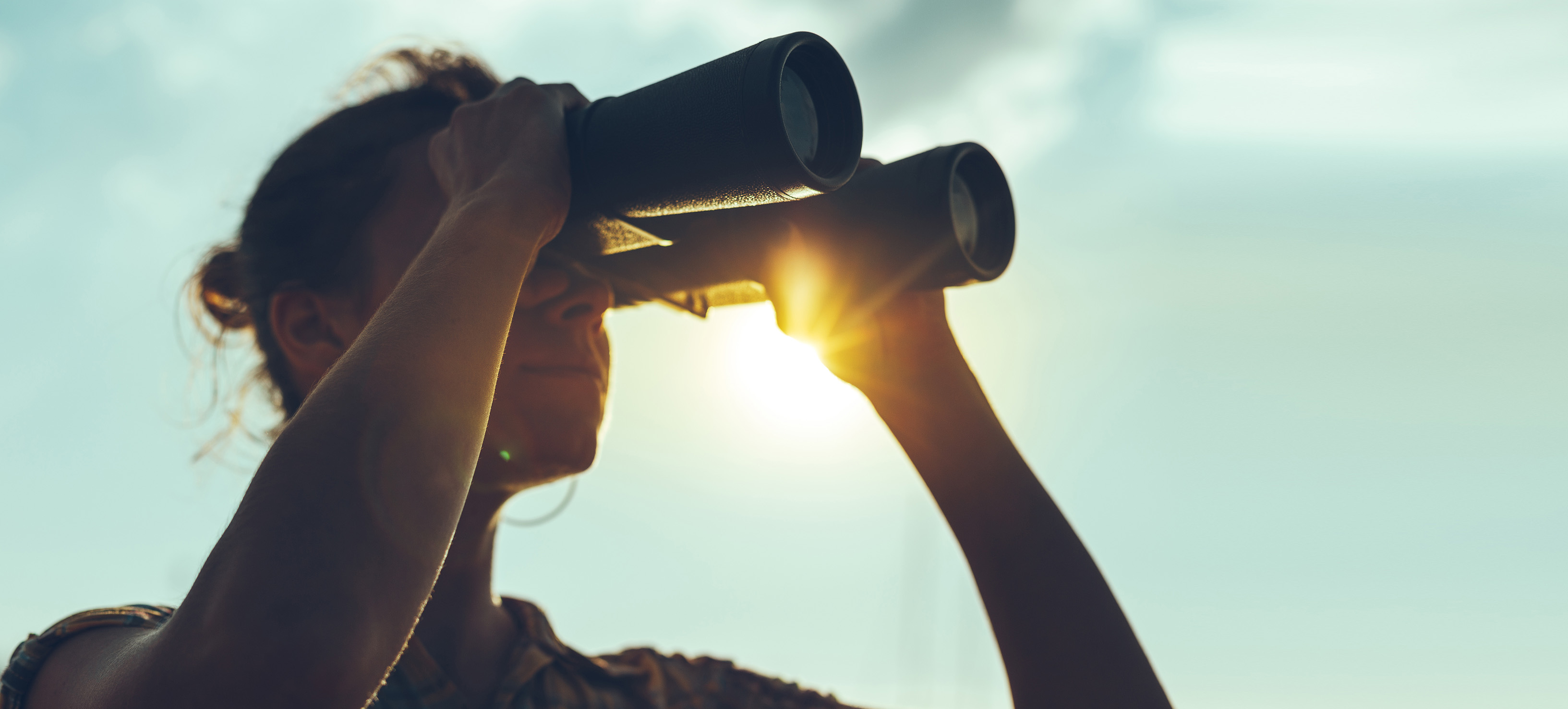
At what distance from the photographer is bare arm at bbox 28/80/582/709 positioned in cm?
48

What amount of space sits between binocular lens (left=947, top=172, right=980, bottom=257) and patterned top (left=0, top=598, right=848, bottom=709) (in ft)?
1.90

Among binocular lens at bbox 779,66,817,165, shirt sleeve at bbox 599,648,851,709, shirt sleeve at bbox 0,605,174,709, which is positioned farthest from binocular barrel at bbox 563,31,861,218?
shirt sleeve at bbox 599,648,851,709

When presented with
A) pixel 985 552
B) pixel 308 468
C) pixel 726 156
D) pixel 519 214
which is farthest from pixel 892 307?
pixel 308 468

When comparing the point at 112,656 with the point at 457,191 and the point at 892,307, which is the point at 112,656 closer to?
the point at 457,191

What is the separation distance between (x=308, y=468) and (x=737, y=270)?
2.10ft

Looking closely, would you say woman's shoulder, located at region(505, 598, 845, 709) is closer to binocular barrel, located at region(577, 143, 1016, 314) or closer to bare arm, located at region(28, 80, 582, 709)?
binocular barrel, located at region(577, 143, 1016, 314)

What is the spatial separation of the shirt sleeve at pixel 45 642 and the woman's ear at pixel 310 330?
38 centimetres

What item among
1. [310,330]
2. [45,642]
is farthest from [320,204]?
[45,642]

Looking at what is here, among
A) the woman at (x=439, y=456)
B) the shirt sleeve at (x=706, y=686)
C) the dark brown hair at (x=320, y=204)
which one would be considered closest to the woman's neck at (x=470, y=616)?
the woman at (x=439, y=456)

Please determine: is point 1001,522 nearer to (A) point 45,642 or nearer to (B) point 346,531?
(B) point 346,531

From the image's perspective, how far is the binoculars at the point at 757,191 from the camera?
0.76 meters

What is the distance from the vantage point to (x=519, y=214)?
739mm

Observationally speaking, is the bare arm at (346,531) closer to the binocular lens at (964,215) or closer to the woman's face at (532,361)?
the woman's face at (532,361)

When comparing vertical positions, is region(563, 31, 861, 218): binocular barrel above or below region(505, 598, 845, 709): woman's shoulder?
above
